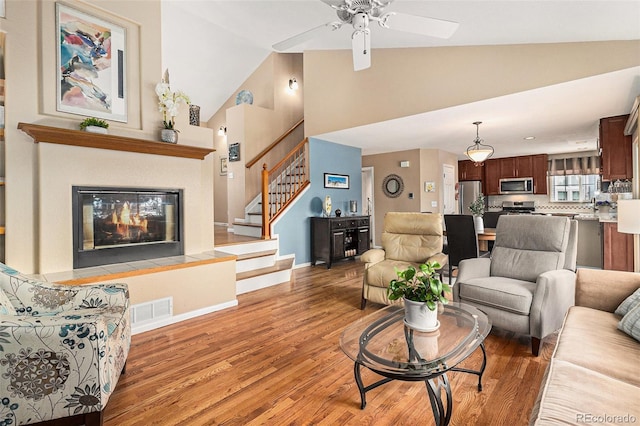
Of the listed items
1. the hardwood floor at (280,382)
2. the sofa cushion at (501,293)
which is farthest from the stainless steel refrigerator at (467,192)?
the hardwood floor at (280,382)

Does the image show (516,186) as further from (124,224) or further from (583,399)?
(124,224)

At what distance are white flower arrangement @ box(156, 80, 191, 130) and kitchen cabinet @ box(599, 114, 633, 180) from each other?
5.67 meters

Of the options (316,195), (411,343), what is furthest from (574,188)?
(411,343)

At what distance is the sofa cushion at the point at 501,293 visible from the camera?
2453 millimetres

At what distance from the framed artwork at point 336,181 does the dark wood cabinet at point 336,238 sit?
2.65 feet

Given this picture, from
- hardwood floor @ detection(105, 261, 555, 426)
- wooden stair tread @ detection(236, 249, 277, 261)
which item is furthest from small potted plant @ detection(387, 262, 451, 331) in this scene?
wooden stair tread @ detection(236, 249, 277, 261)

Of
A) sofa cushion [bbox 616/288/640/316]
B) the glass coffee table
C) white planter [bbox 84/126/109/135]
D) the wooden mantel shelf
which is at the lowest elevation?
the glass coffee table

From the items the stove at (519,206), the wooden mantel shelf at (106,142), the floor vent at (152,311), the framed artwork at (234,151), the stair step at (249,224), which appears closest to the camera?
the wooden mantel shelf at (106,142)

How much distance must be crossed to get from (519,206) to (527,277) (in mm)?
6100

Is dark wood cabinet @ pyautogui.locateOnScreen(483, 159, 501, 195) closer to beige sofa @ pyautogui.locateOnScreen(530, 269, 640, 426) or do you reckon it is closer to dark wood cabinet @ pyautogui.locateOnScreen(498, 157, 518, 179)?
dark wood cabinet @ pyautogui.locateOnScreen(498, 157, 518, 179)

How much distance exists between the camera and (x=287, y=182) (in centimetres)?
667

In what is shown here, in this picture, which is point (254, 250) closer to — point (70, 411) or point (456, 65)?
point (70, 411)

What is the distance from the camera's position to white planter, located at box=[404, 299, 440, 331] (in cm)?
182

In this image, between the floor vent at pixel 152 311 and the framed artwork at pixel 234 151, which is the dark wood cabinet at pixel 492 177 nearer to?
the framed artwork at pixel 234 151
